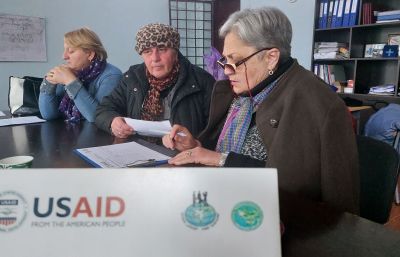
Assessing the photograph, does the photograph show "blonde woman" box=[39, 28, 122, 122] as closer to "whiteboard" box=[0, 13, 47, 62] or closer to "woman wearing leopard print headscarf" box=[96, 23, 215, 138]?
"woman wearing leopard print headscarf" box=[96, 23, 215, 138]

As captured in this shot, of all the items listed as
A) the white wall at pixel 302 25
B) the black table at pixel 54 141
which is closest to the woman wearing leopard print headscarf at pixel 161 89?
the black table at pixel 54 141

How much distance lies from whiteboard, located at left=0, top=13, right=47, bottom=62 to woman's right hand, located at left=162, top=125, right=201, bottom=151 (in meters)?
3.31

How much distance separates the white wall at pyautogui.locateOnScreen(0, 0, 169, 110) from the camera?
147 inches

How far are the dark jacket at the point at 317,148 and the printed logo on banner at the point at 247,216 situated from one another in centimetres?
45

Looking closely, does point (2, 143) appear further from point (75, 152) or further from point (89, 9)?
point (89, 9)

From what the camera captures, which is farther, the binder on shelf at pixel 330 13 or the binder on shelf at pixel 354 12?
the binder on shelf at pixel 330 13

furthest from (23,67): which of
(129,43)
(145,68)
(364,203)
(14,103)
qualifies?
(364,203)

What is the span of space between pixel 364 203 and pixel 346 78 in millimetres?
2927

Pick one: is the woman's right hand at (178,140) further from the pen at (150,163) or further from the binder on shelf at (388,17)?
the binder on shelf at (388,17)

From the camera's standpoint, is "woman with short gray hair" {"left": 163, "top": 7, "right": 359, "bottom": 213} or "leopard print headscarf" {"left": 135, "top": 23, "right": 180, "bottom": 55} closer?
"woman with short gray hair" {"left": 163, "top": 7, "right": 359, "bottom": 213}

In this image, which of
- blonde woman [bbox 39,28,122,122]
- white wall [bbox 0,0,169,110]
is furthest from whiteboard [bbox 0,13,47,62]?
blonde woman [bbox 39,28,122,122]

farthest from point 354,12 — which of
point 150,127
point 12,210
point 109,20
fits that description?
point 12,210

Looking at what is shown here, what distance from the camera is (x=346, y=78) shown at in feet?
11.8

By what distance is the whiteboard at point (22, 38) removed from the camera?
363 centimetres
